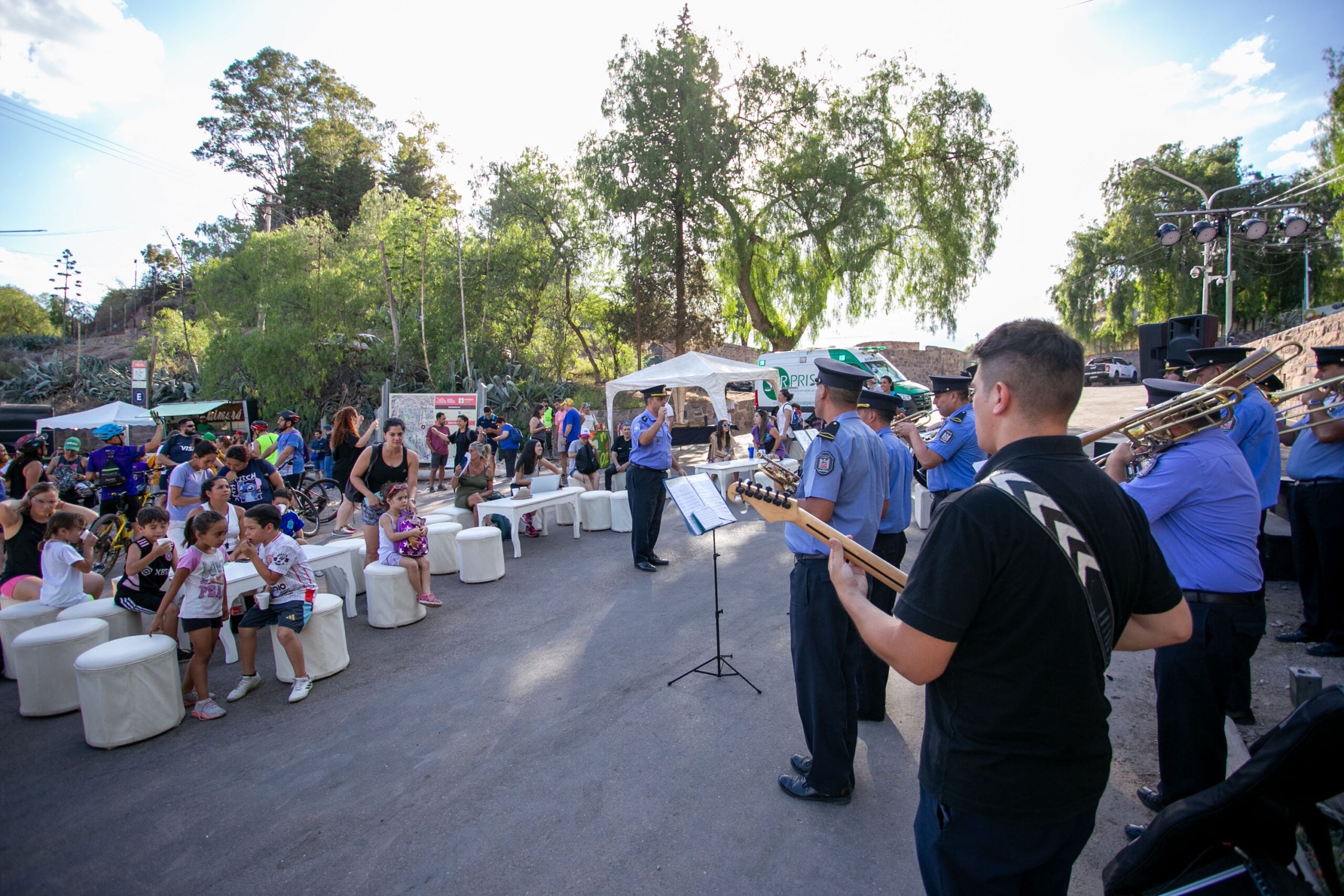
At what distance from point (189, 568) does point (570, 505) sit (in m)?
5.72

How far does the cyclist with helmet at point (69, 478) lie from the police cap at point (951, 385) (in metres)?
10.2

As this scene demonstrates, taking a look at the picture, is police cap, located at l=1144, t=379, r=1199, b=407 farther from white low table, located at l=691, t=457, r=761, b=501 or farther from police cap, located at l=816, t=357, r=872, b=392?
white low table, located at l=691, t=457, r=761, b=501

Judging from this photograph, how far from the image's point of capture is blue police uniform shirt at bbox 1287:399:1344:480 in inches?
187

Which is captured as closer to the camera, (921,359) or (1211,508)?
(1211,508)

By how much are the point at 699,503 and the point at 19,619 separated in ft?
18.1

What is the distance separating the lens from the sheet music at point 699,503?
4137 mm

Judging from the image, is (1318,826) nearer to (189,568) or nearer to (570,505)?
(189,568)

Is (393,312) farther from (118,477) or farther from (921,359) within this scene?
(921,359)

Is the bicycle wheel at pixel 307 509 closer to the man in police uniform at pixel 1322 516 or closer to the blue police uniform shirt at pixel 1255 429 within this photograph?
the blue police uniform shirt at pixel 1255 429

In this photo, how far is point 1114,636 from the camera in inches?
62.9

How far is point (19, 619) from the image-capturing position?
5180 millimetres

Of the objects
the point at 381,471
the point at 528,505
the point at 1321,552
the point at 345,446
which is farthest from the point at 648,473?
the point at 1321,552

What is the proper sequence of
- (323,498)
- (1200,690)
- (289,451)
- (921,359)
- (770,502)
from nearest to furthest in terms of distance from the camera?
(770,502) → (1200,690) → (289,451) → (323,498) → (921,359)

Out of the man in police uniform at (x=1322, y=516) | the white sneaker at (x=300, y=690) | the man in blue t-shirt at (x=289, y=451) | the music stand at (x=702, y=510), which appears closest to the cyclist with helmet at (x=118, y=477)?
the man in blue t-shirt at (x=289, y=451)
